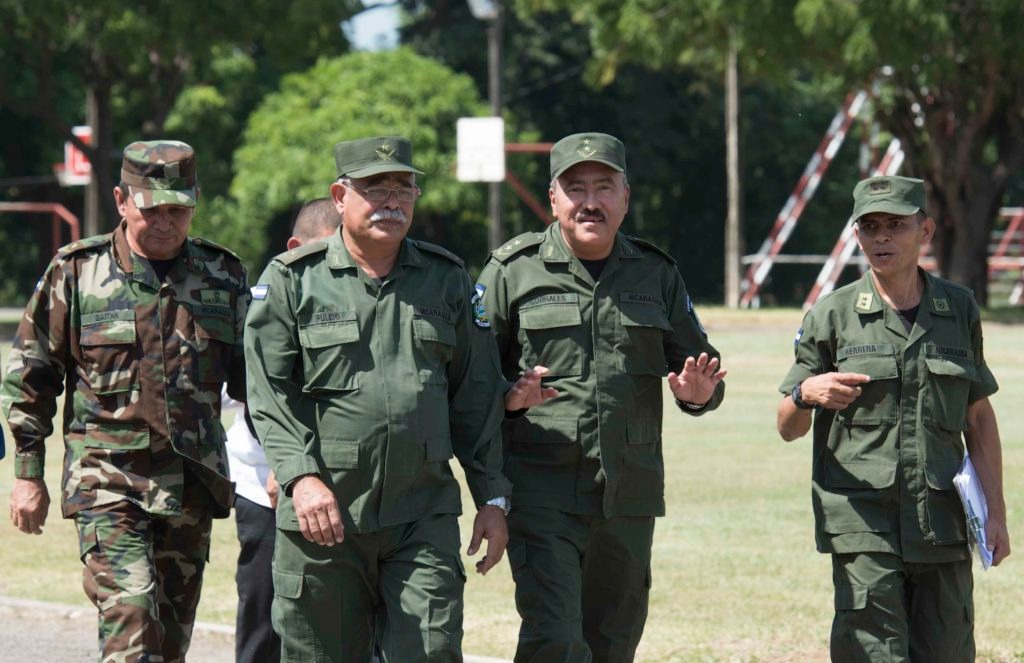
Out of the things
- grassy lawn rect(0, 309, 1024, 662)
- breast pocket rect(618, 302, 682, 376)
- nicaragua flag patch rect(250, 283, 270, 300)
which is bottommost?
grassy lawn rect(0, 309, 1024, 662)

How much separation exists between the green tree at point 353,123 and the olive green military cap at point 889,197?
30.5m

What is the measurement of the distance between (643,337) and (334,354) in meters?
1.24

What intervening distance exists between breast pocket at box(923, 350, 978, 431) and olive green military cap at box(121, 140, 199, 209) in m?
2.53

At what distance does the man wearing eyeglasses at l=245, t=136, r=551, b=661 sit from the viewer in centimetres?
522

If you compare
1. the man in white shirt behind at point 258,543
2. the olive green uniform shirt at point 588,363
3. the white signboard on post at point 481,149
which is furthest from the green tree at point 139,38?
the olive green uniform shirt at point 588,363

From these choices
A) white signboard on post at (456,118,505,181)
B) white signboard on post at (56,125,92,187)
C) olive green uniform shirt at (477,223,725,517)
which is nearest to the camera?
olive green uniform shirt at (477,223,725,517)

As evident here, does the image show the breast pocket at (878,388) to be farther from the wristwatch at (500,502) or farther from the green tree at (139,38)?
the green tree at (139,38)

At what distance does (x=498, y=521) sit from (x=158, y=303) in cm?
146

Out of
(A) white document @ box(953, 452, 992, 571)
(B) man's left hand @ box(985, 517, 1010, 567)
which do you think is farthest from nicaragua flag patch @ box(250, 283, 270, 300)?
(B) man's left hand @ box(985, 517, 1010, 567)

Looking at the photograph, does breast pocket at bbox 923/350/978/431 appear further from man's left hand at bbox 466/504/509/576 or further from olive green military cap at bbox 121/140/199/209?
olive green military cap at bbox 121/140/199/209

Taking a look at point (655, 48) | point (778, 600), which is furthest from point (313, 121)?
point (778, 600)

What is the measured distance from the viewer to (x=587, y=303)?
6055 millimetres

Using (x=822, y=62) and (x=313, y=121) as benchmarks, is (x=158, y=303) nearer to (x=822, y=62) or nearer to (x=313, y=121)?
(x=822, y=62)

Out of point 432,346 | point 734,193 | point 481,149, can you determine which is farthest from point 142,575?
point 734,193
